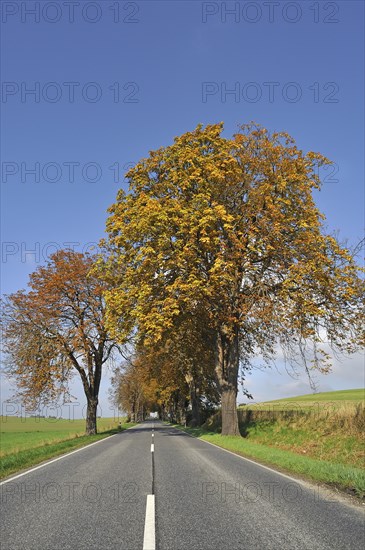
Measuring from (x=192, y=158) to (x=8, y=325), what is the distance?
18538mm

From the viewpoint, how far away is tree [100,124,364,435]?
18859 millimetres

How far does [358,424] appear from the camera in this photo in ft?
51.4

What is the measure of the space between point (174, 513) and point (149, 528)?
2.85 ft

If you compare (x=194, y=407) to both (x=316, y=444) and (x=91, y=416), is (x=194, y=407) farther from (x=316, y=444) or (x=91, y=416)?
(x=316, y=444)

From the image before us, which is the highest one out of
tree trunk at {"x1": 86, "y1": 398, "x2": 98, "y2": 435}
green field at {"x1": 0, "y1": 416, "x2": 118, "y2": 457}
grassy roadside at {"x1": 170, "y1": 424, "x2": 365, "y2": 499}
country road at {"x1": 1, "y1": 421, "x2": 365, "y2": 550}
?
country road at {"x1": 1, "y1": 421, "x2": 365, "y2": 550}

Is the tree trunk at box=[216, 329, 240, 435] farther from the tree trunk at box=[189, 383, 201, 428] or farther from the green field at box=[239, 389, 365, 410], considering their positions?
the tree trunk at box=[189, 383, 201, 428]

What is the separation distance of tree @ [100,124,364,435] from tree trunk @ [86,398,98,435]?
14.3 m

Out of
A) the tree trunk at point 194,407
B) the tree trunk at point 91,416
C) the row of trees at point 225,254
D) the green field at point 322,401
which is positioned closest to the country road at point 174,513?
the row of trees at point 225,254

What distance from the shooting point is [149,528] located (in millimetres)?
5344

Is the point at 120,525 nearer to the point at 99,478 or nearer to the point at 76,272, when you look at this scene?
the point at 99,478

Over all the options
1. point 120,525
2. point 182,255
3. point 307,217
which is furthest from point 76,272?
point 120,525

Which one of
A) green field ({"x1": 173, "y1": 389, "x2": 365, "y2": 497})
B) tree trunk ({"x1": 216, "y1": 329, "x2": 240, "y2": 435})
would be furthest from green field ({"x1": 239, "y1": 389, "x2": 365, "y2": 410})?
tree trunk ({"x1": 216, "y1": 329, "x2": 240, "y2": 435})

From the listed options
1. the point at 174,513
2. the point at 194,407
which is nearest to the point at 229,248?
the point at 174,513

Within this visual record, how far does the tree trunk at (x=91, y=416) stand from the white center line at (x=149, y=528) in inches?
1103
